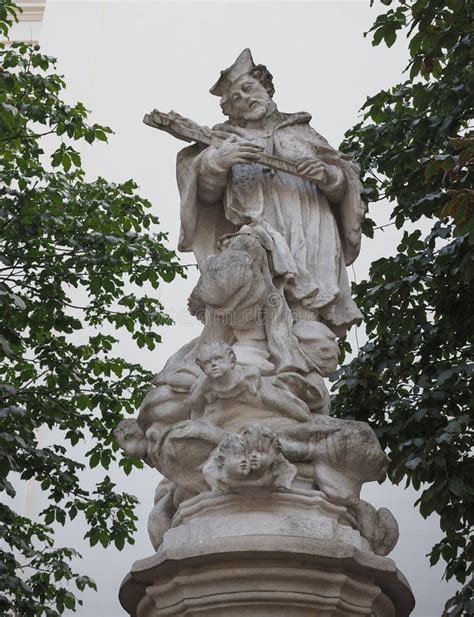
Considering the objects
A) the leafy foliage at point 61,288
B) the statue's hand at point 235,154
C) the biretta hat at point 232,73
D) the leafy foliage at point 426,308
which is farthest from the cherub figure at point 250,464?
the leafy foliage at point 61,288

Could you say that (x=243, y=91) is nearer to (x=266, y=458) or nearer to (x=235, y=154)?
(x=235, y=154)

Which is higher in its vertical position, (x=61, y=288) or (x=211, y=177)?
(x=61, y=288)

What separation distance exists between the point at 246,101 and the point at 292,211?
75 cm

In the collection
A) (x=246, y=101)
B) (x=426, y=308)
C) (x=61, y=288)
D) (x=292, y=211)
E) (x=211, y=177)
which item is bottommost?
(x=292, y=211)

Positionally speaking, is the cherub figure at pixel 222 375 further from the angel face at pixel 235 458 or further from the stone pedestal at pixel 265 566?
the stone pedestal at pixel 265 566

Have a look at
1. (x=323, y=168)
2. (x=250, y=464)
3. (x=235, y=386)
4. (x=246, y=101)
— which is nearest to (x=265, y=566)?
(x=250, y=464)

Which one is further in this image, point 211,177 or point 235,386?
point 211,177

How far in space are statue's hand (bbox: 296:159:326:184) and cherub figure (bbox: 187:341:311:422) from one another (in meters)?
1.40

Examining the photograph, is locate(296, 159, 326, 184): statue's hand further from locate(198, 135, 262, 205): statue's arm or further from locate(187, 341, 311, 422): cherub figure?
locate(187, 341, 311, 422): cherub figure

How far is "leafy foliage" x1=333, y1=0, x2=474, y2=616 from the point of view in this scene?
7.51 m

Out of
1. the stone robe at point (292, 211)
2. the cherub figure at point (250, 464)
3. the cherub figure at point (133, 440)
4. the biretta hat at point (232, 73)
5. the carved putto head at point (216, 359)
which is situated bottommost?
the cherub figure at point (250, 464)

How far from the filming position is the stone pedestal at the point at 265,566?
4.54 m

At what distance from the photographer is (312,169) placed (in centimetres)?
618

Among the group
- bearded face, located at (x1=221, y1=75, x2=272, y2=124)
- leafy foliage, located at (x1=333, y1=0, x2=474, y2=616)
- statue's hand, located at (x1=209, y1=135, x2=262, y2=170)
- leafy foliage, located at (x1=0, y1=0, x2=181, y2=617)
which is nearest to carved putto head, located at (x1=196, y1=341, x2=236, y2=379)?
statue's hand, located at (x1=209, y1=135, x2=262, y2=170)
